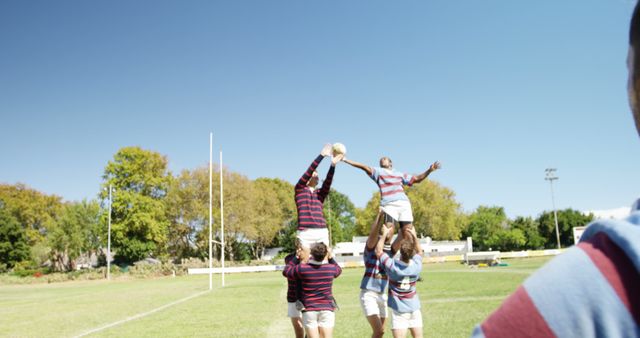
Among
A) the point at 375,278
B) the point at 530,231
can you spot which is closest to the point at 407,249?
the point at 375,278

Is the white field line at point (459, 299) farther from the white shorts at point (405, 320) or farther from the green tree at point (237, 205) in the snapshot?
the green tree at point (237, 205)

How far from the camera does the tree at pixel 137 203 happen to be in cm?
6200

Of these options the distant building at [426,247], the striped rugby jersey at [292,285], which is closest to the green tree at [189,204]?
the distant building at [426,247]

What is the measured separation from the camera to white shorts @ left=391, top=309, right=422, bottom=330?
7.18 meters

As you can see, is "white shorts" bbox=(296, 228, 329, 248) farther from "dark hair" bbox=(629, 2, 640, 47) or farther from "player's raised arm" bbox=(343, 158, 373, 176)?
"dark hair" bbox=(629, 2, 640, 47)

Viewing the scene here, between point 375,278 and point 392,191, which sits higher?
point 392,191

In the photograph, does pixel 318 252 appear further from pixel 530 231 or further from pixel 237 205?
pixel 530 231

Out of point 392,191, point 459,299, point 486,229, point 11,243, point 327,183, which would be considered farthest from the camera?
point 486,229

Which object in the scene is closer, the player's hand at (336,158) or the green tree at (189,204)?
the player's hand at (336,158)

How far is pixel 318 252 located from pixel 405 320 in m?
1.68

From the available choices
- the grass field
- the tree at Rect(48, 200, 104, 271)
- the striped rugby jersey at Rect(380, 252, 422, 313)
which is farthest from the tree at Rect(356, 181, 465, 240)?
the striped rugby jersey at Rect(380, 252, 422, 313)

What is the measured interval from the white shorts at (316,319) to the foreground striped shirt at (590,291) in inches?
268

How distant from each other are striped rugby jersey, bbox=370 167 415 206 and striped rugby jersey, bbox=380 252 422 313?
1177 millimetres

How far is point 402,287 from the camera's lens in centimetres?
727
